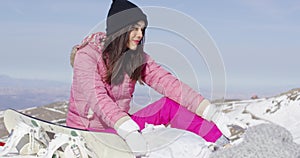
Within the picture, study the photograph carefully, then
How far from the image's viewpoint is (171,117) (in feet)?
8.94

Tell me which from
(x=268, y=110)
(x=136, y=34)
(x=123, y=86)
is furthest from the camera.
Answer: (x=268, y=110)

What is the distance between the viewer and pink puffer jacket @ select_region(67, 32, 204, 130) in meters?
2.32

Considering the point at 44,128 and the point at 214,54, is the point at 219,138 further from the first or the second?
the point at 44,128

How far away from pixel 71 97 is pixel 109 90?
25 cm

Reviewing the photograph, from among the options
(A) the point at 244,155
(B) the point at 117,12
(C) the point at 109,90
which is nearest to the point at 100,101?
(C) the point at 109,90

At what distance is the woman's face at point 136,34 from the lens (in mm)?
2453

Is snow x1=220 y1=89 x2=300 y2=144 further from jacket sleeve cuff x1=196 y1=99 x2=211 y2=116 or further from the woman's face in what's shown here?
the woman's face

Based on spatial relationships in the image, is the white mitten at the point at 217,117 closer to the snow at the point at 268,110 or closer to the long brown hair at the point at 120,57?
the long brown hair at the point at 120,57

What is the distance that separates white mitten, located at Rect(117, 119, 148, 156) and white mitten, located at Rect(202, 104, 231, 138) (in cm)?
44

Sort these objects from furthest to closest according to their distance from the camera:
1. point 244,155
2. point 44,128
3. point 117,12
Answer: point 117,12 → point 44,128 → point 244,155

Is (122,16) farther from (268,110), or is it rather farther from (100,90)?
(268,110)

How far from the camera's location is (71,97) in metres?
2.64

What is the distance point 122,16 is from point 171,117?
0.69 metres

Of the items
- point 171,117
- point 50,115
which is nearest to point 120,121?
point 171,117
